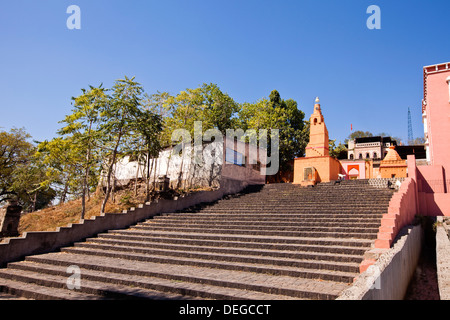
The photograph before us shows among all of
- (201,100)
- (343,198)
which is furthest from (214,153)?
(343,198)

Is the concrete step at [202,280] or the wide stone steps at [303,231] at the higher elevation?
the wide stone steps at [303,231]

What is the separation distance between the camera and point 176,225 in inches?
459

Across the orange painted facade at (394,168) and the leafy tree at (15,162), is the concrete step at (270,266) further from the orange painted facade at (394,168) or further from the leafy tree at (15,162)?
the leafy tree at (15,162)

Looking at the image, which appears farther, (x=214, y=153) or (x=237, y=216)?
(x=214, y=153)

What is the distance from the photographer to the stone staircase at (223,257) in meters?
5.72

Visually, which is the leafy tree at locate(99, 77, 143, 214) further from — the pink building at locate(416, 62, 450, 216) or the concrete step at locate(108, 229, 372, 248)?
the pink building at locate(416, 62, 450, 216)

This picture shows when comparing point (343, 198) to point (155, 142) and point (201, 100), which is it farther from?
point (201, 100)

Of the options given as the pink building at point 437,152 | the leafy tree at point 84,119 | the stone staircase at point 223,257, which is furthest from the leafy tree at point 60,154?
the pink building at point 437,152

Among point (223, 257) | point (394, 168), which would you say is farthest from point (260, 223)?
point (394, 168)

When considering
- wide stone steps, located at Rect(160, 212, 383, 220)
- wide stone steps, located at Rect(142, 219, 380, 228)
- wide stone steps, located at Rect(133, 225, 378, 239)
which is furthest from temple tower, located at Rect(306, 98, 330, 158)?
wide stone steps, located at Rect(133, 225, 378, 239)

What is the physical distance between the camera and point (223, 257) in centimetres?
766

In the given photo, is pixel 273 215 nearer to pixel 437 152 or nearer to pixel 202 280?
pixel 202 280
